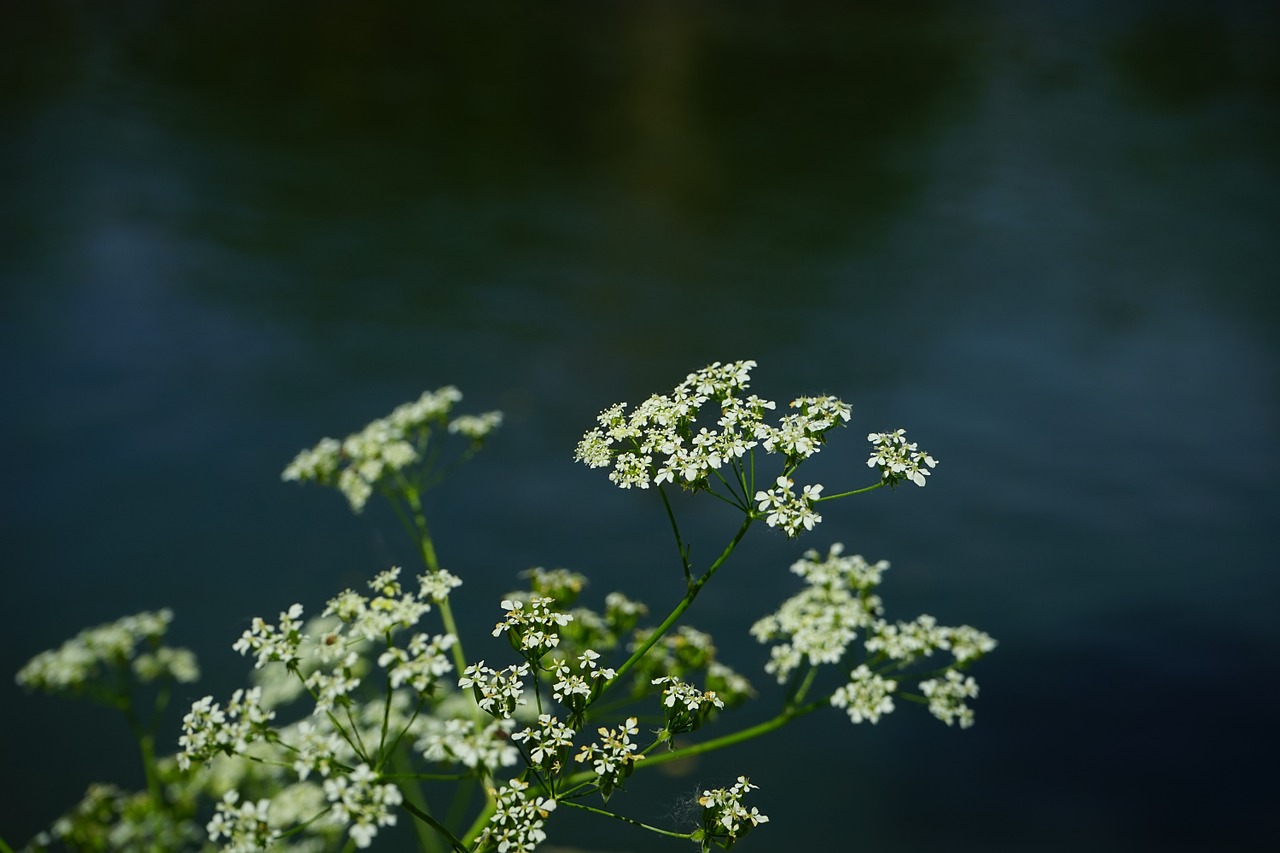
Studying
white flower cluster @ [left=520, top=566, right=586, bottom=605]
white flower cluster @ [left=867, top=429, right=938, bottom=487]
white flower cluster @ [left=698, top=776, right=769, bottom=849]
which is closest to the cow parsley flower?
white flower cluster @ [left=520, top=566, right=586, bottom=605]

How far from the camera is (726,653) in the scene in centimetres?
457

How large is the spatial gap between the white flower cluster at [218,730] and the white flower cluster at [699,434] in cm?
57

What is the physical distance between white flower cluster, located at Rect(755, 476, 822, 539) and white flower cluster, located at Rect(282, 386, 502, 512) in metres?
0.95

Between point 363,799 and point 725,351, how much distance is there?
5.82 metres

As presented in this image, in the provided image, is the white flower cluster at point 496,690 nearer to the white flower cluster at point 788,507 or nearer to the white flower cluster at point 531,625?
the white flower cluster at point 531,625

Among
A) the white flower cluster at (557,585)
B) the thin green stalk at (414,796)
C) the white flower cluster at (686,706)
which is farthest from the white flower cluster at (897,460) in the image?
the thin green stalk at (414,796)

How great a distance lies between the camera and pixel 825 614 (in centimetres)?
190

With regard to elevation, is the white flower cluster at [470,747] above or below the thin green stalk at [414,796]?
below

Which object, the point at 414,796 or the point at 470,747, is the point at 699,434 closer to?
the point at 470,747

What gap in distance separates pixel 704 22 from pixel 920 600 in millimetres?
12595

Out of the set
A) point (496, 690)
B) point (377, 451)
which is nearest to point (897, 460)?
point (496, 690)

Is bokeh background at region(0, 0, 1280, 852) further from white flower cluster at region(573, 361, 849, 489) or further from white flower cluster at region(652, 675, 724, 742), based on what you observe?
white flower cluster at region(573, 361, 849, 489)

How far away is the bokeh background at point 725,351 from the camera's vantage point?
4.46 meters

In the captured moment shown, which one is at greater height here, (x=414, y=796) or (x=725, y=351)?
(x=725, y=351)
